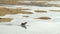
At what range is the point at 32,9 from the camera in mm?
2021

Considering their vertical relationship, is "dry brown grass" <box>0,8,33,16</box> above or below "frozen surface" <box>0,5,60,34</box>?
above

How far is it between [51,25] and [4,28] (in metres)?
0.71

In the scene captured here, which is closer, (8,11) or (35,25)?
(35,25)

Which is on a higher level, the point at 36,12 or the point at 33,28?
the point at 36,12

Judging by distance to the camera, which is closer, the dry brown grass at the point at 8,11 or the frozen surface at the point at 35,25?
the frozen surface at the point at 35,25

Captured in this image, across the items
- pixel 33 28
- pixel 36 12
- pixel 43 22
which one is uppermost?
pixel 36 12

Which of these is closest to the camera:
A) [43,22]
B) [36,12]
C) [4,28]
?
[4,28]

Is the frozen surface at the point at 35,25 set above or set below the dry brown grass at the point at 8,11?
below

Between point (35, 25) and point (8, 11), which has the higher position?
point (8, 11)

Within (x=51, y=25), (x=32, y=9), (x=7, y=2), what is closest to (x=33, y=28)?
(x=51, y=25)

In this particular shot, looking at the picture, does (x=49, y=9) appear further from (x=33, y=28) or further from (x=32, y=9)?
(x=33, y=28)

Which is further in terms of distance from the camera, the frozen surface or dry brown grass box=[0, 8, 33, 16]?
dry brown grass box=[0, 8, 33, 16]

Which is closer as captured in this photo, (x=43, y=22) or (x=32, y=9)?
(x=43, y=22)

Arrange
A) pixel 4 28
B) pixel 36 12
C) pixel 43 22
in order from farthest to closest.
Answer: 1. pixel 36 12
2. pixel 43 22
3. pixel 4 28
